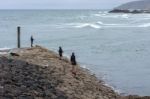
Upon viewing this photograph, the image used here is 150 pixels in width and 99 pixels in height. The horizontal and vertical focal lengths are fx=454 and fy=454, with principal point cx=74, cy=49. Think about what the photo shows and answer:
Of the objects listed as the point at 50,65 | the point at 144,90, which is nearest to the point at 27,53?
the point at 50,65

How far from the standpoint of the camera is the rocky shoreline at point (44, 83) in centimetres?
1681

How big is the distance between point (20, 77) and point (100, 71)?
11085 mm

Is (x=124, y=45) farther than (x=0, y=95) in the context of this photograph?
Yes

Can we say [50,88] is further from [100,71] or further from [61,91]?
[100,71]

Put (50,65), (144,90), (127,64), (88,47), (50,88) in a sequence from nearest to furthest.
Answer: (50,88), (144,90), (50,65), (127,64), (88,47)

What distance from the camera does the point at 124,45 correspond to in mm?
44656

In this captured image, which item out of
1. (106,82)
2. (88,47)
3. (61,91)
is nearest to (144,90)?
(106,82)

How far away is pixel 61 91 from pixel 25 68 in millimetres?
4012

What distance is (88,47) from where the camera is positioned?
43.6m

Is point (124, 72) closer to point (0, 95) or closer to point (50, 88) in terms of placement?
point (50, 88)

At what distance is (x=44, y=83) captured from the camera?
18719 mm

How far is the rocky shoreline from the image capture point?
16.8 meters

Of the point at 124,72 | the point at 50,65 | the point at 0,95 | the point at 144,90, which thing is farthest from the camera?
the point at 124,72

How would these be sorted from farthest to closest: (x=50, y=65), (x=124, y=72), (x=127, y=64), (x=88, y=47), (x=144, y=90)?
1. (x=88, y=47)
2. (x=127, y=64)
3. (x=124, y=72)
4. (x=50, y=65)
5. (x=144, y=90)
